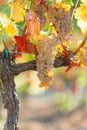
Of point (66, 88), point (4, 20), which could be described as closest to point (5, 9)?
point (4, 20)

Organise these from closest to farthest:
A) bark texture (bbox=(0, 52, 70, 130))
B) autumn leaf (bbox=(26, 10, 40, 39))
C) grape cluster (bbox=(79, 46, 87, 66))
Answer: autumn leaf (bbox=(26, 10, 40, 39)) → grape cluster (bbox=(79, 46, 87, 66)) → bark texture (bbox=(0, 52, 70, 130))

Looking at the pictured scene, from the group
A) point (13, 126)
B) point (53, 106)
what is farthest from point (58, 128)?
point (13, 126)

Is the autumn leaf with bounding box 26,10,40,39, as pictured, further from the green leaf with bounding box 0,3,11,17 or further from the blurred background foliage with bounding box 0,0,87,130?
the blurred background foliage with bounding box 0,0,87,130

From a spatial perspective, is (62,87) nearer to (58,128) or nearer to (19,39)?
(58,128)

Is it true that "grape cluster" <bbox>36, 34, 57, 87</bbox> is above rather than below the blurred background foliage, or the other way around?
above

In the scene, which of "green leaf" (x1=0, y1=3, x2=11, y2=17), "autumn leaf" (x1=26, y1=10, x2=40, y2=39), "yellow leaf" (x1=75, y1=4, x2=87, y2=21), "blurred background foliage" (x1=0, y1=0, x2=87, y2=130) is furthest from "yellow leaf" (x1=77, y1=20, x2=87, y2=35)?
"blurred background foliage" (x1=0, y1=0, x2=87, y2=130)

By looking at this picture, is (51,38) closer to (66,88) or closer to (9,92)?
(9,92)

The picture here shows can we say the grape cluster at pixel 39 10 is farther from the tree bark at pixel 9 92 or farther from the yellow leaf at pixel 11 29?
the tree bark at pixel 9 92
